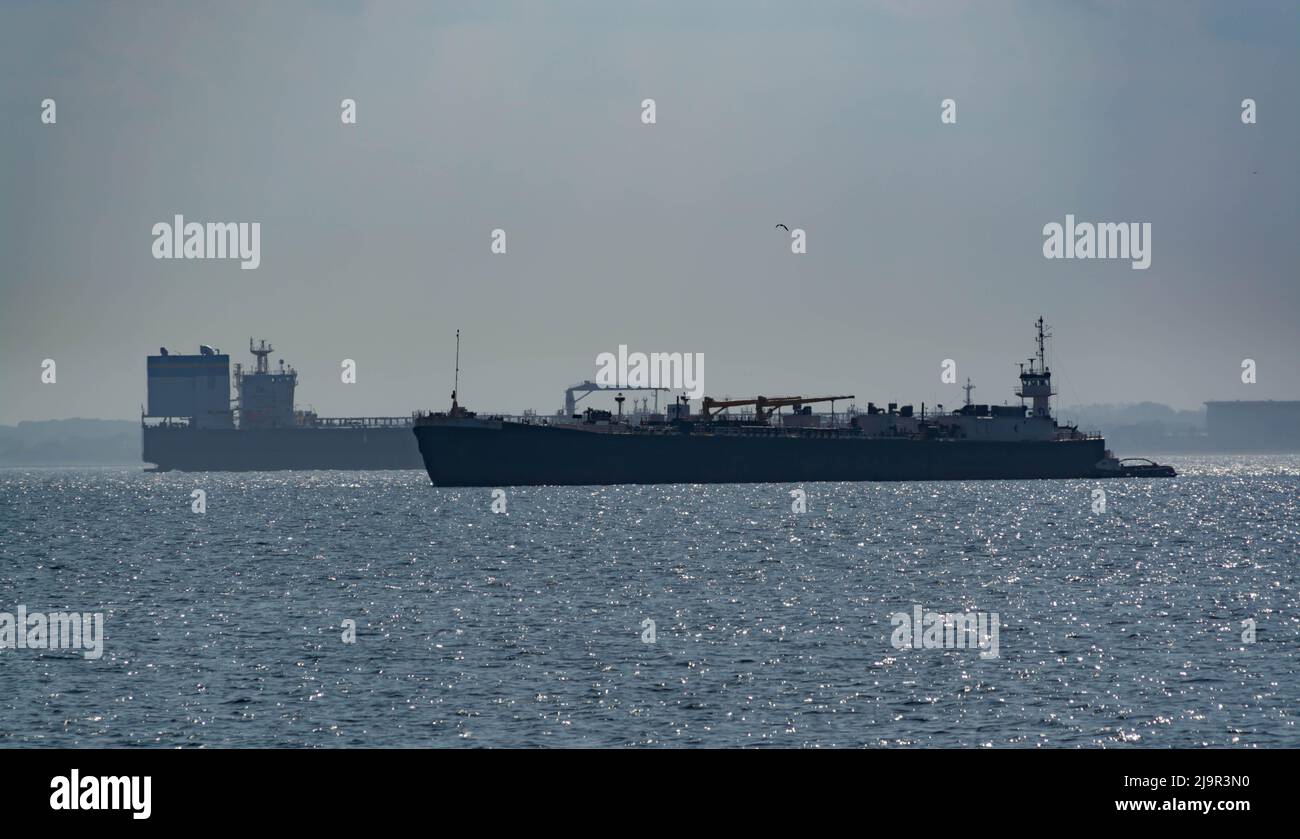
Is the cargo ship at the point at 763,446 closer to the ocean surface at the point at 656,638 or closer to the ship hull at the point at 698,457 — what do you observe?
the ship hull at the point at 698,457

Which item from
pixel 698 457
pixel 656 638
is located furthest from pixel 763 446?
pixel 656 638

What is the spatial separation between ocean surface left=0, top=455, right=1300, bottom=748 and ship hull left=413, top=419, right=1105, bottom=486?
5339 cm

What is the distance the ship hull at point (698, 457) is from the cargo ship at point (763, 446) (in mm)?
113

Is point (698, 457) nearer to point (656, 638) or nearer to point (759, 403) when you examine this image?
point (759, 403)

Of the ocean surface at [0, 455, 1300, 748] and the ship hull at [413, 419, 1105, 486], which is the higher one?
the ship hull at [413, 419, 1105, 486]

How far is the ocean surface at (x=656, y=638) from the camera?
2830 cm

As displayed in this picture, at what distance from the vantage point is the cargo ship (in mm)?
148125

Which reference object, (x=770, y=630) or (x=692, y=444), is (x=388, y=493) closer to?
(x=692, y=444)

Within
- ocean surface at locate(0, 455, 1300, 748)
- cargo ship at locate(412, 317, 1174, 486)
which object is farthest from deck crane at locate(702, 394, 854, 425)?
ocean surface at locate(0, 455, 1300, 748)

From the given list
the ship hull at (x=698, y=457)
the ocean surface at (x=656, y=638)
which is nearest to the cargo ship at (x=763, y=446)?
the ship hull at (x=698, y=457)

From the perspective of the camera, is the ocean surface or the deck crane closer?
the ocean surface

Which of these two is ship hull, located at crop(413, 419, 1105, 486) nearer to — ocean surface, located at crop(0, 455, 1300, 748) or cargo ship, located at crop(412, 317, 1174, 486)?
cargo ship, located at crop(412, 317, 1174, 486)

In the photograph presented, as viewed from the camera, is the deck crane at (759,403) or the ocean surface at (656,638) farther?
the deck crane at (759,403)
